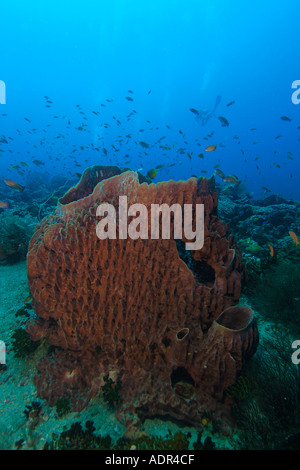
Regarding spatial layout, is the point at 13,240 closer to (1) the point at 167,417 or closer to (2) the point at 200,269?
(2) the point at 200,269

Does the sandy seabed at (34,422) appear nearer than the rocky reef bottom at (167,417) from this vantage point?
No

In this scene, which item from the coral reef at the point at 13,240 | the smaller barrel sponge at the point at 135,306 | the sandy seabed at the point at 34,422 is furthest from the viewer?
the coral reef at the point at 13,240

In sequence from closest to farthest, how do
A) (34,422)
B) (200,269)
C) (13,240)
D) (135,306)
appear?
(34,422) → (135,306) → (200,269) → (13,240)

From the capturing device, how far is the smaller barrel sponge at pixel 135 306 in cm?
302

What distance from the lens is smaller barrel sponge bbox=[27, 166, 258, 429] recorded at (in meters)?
3.02

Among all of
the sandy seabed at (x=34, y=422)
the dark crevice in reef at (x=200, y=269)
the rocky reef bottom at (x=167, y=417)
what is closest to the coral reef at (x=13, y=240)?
the rocky reef bottom at (x=167, y=417)

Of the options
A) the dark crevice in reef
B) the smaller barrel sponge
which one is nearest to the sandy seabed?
the smaller barrel sponge

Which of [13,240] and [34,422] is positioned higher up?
[13,240]

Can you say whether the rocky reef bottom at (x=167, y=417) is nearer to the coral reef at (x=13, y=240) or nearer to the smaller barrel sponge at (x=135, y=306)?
the smaller barrel sponge at (x=135, y=306)

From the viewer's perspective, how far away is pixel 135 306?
3297 millimetres

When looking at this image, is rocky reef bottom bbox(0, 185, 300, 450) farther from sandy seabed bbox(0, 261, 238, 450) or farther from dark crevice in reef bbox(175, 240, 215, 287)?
dark crevice in reef bbox(175, 240, 215, 287)

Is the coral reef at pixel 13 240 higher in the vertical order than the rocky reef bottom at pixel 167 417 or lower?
higher

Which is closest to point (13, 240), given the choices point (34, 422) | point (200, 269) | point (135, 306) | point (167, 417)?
point (34, 422)
